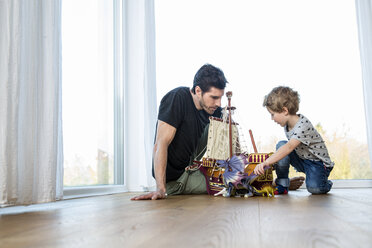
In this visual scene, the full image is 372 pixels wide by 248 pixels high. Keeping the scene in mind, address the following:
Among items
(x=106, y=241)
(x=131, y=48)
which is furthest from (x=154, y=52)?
(x=106, y=241)

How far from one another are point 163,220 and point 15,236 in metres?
0.35

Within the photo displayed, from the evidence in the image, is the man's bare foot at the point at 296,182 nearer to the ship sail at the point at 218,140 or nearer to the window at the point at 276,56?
the window at the point at 276,56

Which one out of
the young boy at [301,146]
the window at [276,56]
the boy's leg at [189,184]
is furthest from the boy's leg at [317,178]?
the window at [276,56]

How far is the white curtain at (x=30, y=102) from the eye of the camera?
1.45 meters

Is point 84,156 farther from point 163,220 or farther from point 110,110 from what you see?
point 163,220

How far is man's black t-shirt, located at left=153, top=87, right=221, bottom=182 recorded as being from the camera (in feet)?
6.79

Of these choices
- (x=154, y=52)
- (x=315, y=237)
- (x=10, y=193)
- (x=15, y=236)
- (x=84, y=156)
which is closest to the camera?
(x=315, y=237)

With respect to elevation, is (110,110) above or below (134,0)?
below

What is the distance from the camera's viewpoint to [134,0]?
3.13 meters

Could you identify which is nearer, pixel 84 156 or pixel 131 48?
pixel 84 156

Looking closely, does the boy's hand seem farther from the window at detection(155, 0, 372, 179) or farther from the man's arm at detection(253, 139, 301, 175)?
the window at detection(155, 0, 372, 179)

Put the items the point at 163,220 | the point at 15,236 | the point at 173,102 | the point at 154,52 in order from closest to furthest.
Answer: the point at 15,236
the point at 163,220
the point at 173,102
the point at 154,52

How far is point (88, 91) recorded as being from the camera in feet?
8.14

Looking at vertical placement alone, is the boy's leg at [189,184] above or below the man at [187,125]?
below
